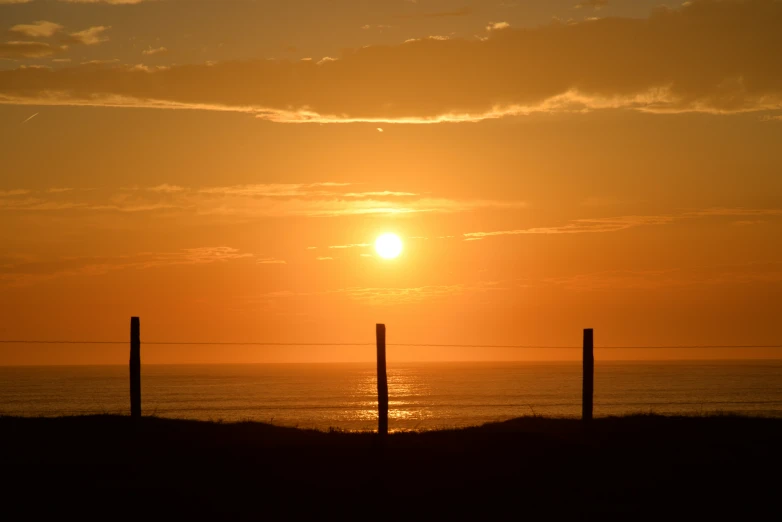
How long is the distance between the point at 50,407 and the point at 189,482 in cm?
9925

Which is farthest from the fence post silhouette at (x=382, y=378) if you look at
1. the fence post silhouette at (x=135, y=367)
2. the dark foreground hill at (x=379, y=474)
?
the fence post silhouette at (x=135, y=367)

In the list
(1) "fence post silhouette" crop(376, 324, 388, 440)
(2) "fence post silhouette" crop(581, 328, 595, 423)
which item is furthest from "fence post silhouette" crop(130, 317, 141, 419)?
(2) "fence post silhouette" crop(581, 328, 595, 423)

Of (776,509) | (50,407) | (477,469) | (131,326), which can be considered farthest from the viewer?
(50,407)

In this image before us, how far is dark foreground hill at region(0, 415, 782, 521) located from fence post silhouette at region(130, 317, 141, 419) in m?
0.82

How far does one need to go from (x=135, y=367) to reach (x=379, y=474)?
8035 mm

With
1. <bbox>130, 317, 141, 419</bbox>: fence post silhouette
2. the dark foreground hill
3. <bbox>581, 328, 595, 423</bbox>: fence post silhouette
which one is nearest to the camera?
the dark foreground hill

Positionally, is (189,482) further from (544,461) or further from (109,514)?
(544,461)

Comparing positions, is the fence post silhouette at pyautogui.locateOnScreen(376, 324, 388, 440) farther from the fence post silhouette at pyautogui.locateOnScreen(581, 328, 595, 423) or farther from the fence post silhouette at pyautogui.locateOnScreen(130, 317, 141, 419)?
the fence post silhouette at pyautogui.locateOnScreen(130, 317, 141, 419)

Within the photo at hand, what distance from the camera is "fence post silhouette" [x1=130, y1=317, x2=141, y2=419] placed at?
19.5 meters

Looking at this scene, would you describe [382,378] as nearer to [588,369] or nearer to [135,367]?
[588,369]

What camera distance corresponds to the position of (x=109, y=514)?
40.1ft

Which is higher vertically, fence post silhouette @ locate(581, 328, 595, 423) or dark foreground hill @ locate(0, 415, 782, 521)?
fence post silhouette @ locate(581, 328, 595, 423)

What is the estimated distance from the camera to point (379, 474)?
14477 mm

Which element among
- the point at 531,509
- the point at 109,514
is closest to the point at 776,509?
the point at 531,509
